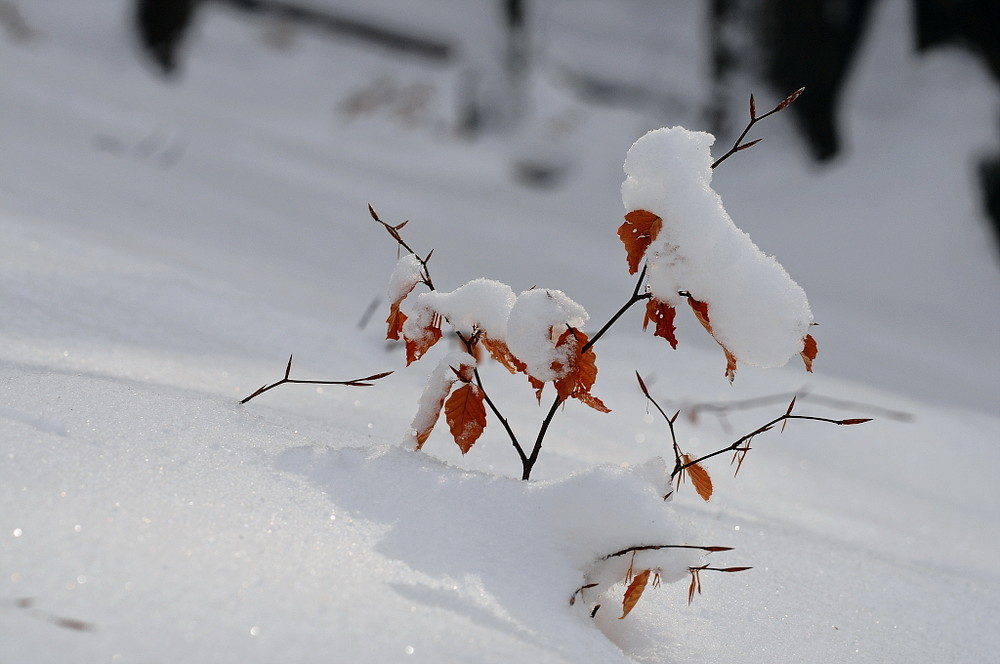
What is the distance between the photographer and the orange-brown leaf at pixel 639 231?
0.82 m

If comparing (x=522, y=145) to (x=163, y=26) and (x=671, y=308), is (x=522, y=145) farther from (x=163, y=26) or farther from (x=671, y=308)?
(x=671, y=308)

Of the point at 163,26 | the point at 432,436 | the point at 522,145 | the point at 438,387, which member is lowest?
the point at 432,436

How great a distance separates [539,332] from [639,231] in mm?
137

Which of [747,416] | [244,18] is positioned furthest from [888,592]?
[244,18]

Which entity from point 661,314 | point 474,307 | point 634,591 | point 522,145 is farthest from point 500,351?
point 522,145

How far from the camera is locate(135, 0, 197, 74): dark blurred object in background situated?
6.25 meters

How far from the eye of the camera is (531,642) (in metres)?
0.65

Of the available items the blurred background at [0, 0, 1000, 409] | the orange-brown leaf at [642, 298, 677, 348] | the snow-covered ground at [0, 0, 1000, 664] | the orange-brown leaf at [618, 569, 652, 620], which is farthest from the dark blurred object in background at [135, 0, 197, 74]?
the orange-brown leaf at [618, 569, 652, 620]

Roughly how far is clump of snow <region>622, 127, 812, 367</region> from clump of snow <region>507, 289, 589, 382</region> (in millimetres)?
96

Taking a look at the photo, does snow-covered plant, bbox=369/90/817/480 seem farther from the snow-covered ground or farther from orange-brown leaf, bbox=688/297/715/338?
the snow-covered ground

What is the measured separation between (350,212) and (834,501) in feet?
8.69

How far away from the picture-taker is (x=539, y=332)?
0.83 meters

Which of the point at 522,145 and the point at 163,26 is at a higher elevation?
the point at 163,26

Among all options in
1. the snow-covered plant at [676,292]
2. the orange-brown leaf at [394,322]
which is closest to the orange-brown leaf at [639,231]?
the snow-covered plant at [676,292]
